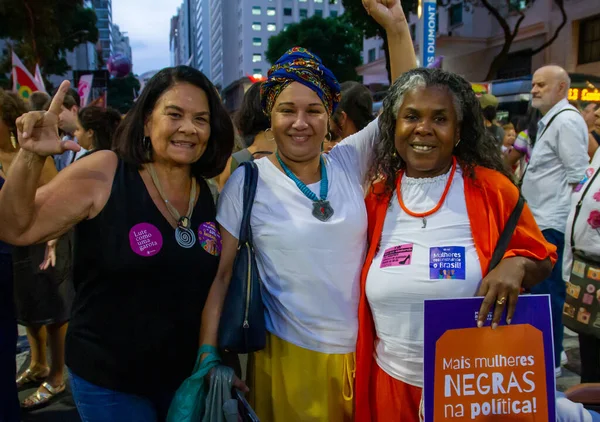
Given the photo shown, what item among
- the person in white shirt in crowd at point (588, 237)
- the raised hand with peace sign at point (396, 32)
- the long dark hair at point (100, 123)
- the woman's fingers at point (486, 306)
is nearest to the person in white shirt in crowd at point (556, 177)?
the person in white shirt in crowd at point (588, 237)

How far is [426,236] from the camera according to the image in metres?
1.96

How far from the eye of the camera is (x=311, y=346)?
2.04 m

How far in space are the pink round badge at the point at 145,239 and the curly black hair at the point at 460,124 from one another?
982 mm

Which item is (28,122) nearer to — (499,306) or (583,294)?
(499,306)

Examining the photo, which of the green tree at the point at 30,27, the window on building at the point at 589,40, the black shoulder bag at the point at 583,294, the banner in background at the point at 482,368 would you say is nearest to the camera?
the banner in background at the point at 482,368

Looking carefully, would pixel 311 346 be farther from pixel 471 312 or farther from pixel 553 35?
pixel 553 35

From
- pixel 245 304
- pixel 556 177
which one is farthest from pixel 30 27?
pixel 245 304

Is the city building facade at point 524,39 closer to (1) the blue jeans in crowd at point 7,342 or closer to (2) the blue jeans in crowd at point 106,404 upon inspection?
(1) the blue jeans in crowd at point 7,342

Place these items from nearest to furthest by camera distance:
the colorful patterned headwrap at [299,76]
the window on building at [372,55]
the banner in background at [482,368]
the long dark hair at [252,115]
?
the banner in background at [482,368] < the colorful patterned headwrap at [299,76] < the long dark hair at [252,115] < the window on building at [372,55]

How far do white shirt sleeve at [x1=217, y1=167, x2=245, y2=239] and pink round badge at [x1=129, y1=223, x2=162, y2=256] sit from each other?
275mm

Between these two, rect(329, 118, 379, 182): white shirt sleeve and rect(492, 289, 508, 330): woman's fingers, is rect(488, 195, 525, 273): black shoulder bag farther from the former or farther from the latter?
rect(329, 118, 379, 182): white shirt sleeve

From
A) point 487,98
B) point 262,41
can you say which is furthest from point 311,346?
point 262,41

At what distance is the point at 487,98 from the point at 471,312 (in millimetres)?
5928

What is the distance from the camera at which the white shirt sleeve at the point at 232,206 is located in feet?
6.76
